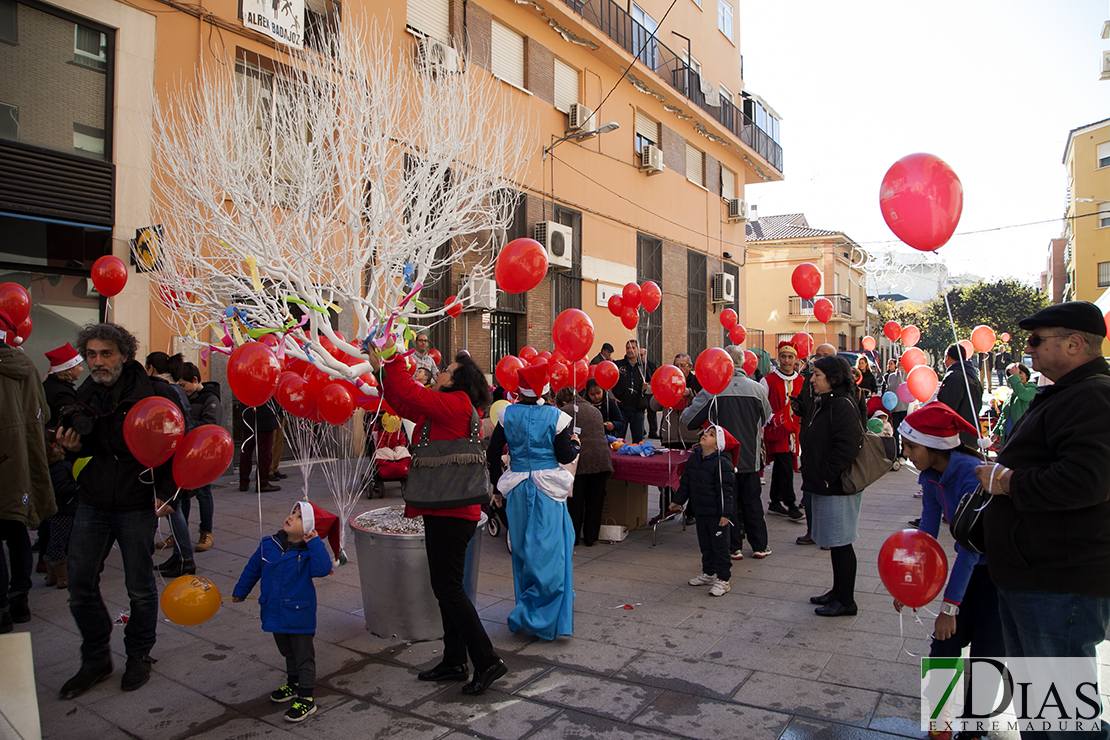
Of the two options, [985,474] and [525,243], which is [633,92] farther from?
[985,474]

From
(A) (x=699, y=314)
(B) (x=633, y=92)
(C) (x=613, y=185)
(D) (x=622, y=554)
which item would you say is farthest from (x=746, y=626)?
(A) (x=699, y=314)

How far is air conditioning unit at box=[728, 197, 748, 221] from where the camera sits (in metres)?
25.4

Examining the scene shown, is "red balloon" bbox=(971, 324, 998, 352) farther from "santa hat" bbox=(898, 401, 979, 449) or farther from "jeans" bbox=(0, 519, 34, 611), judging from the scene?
"jeans" bbox=(0, 519, 34, 611)

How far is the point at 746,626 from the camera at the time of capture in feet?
15.1

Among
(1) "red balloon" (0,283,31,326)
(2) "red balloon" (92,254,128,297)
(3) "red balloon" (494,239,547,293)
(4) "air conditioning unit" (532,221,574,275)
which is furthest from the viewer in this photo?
(4) "air conditioning unit" (532,221,574,275)

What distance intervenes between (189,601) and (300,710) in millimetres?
803

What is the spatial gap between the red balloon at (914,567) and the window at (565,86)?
15650 mm

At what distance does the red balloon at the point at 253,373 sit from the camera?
4.24 m

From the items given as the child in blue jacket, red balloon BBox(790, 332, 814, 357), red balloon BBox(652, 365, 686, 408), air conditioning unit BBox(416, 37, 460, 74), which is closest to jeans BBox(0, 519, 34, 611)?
the child in blue jacket

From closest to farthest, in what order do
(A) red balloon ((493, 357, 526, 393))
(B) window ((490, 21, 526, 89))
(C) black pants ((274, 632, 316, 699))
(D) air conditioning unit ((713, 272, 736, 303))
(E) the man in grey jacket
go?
(C) black pants ((274, 632, 316, 699))
(E) the man in grey jacket
(A) red balloon ((493, 357, 526, 393))
(B) window ((490, 21, 526, 89))
(D) air conditioning unit ((713, 272, 736, 303))

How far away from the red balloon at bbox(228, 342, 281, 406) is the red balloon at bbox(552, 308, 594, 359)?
8.03 ft

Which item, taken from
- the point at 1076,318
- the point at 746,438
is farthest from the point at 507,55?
the point at 1076,318

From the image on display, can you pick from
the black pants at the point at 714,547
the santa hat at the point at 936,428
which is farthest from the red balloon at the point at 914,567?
the black pants at the point at 714,547

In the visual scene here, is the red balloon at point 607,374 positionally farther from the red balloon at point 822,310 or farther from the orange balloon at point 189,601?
the orange balloon at point 189,601
